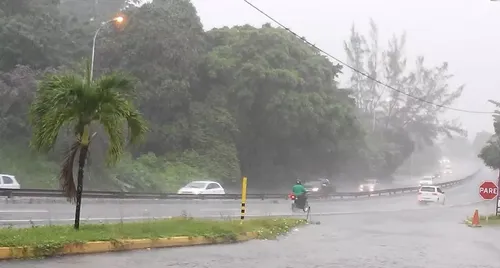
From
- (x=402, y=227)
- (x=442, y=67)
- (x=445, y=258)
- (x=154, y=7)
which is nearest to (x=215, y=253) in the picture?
(x=445, y=258)

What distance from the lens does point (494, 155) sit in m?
62.6

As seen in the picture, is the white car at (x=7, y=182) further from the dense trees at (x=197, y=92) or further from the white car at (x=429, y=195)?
the white car at (x=429, y=195)

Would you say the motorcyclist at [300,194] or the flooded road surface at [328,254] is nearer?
the flooded road surface at [328,254]

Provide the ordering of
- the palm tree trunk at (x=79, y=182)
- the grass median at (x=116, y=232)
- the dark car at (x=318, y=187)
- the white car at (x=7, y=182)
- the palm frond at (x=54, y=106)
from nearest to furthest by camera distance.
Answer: the grass median at (x=116, y=232) < the palm frond at (x=54, y=106) < the palm tree trunk at (x=79, y=182) < the white car at (x=7, y=182) < the dark car at (x=318, y=187)

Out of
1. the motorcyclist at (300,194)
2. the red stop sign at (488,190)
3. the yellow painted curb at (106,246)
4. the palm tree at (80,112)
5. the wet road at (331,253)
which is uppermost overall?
the palm tree at (80,112)

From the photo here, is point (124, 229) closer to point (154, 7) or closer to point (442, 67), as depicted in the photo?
point (154, 7)

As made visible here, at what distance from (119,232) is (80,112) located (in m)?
2.78

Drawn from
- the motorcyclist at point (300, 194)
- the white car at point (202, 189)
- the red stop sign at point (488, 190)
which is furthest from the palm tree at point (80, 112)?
the white car at point (202, 189)

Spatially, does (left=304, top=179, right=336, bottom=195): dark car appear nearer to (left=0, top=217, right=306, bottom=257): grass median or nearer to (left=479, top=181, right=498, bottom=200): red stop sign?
(left=479, top=181, right=498, bottom=200): red stop sign

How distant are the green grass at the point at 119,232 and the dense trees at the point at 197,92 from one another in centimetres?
2134

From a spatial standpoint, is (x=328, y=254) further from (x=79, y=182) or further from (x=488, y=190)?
(x=488, y=190)

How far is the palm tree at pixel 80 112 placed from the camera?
42.6 ft

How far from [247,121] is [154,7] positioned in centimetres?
1266

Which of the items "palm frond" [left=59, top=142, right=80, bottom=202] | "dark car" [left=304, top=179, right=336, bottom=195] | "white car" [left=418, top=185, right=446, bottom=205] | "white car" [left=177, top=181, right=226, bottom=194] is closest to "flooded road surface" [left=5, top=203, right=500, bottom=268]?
"palm frond" [left=59, top=142, right=80, bottom=202]
